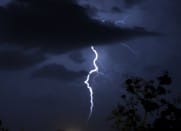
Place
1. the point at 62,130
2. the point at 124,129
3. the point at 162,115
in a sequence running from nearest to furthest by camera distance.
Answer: the point at 162,115, the point at 124,129, the point at 62,130

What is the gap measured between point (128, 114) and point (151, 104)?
340 centimetres

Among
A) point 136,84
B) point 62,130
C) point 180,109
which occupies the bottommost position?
point 180,109

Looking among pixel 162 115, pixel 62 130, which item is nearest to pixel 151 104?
pixel 162 115

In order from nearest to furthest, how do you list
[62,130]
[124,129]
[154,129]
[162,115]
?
[154,129] < [162,115] < [124,129] < [62,130]

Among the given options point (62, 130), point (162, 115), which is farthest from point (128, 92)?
point (62, 130)

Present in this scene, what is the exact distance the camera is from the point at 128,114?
53375mm

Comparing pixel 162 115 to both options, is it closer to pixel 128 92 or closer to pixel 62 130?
pixel 128 92

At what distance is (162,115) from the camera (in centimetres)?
4994

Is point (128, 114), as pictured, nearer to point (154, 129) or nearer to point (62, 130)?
point (154, 129)

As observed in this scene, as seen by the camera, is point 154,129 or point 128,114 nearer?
point 154,129

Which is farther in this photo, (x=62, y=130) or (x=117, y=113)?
(x=62, y=130)

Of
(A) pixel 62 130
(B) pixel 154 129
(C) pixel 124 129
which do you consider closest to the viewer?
(B) pixel 154 129

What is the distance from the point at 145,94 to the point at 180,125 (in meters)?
5.85

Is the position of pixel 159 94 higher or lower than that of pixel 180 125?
higher
